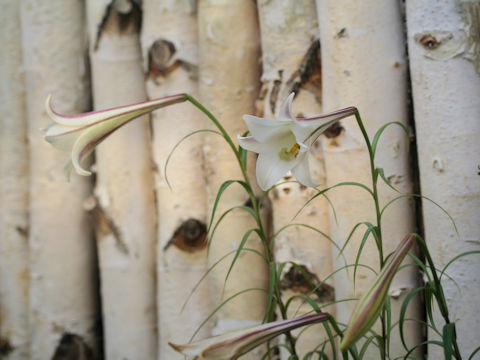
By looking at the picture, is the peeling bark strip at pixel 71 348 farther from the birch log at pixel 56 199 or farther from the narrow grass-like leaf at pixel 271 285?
the narrow grass-like leaf at pixel 271 285

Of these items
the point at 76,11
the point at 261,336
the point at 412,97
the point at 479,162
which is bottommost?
the point at 261,336

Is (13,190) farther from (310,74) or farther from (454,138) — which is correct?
(454,138)

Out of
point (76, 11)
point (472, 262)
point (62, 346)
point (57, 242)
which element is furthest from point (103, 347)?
point (472, 262)

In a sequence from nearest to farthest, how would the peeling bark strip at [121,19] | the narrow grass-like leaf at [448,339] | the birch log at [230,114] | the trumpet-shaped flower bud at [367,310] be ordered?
the trumpet-shaped flower bud at [367,310], the narrow grass-like leaf at [448,339], the birch log at [230,114], the peeling bark strip at [121,19]

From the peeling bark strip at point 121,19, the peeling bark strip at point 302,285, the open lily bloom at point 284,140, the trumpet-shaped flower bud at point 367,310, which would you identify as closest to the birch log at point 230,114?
the peeling bark strip at point 302,285

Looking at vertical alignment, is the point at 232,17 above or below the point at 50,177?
above

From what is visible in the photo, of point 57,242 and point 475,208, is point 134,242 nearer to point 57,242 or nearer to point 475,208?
point 57,242
